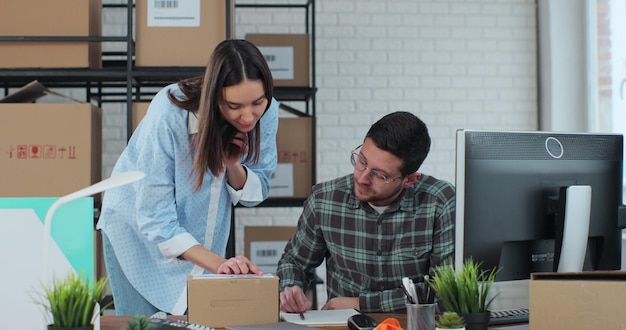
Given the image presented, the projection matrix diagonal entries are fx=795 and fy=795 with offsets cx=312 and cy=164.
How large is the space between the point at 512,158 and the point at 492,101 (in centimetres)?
319

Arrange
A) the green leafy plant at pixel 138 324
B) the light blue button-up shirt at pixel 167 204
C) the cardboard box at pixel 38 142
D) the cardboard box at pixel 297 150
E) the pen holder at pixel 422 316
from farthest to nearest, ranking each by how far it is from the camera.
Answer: the cardboard box at pixel 297 150, the cardboard box at pixel 38 142, the light blue button-up shirt at pixel 167 204, the pen holder at pixel 422 316, the green leafy plant at pixel 138 324

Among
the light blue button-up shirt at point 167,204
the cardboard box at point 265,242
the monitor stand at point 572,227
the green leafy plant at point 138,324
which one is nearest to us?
the green leafy plant at point 138,324

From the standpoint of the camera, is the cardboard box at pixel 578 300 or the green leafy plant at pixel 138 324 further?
the cardboard box at pixel 578 300

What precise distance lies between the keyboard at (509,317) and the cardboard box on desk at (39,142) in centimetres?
177

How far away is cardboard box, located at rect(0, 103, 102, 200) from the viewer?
9.88ft

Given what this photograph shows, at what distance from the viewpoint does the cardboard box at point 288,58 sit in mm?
3586

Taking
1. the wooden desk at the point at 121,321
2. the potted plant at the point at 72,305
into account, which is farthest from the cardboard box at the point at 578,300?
the potted plant at the point at 72,305

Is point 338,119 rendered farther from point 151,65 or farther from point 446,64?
point 151,65

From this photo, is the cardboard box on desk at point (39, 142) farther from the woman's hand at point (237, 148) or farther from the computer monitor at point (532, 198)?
the computer monitor at point (532, 198)

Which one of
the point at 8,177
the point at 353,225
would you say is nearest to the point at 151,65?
the point at 8,177

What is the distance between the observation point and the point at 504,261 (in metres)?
1.67

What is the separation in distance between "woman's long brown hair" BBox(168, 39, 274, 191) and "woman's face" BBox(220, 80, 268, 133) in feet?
0.04

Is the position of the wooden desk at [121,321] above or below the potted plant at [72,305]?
below

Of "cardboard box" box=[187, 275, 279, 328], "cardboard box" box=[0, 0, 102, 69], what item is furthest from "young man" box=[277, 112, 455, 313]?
"cardboard box" box=[0, 0, 102, 69]
